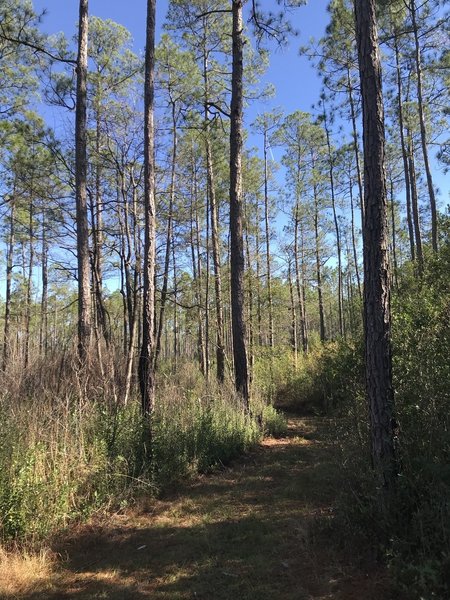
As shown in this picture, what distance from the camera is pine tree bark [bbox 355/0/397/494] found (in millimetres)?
3918

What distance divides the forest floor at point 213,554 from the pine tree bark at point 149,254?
1.62 meters

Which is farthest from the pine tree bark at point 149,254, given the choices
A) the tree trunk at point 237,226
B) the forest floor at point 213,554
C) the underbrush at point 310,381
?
the underbrush at point 310,381

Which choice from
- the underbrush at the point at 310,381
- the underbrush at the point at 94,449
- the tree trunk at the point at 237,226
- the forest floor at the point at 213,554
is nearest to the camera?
the forest floor at the point at 213,554

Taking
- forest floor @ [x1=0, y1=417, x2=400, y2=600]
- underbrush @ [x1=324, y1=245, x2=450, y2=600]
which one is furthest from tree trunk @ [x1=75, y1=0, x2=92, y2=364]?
underbrush @ [x1=324, y1=245, x2=450, y2=600]

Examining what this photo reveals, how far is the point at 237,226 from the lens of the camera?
31.2ft

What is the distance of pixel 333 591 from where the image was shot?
324 cm

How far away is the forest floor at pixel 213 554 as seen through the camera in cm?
342

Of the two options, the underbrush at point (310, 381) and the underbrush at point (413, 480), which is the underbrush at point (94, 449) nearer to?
the underbrush at point (413, 480)

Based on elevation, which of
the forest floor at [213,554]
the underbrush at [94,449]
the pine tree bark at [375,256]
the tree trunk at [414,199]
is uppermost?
the tree trunk at [414,199]

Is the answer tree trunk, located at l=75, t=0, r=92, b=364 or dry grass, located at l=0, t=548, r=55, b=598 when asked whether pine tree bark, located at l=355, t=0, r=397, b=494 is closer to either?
dry grass, located at l=0, t=548, r=55, b=598

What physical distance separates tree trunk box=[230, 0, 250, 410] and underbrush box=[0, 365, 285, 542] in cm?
124

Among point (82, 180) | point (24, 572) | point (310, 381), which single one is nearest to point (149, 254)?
point (82, 180)

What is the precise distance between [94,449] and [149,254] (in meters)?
3.35

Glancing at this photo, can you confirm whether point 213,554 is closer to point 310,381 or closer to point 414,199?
point 310,381
